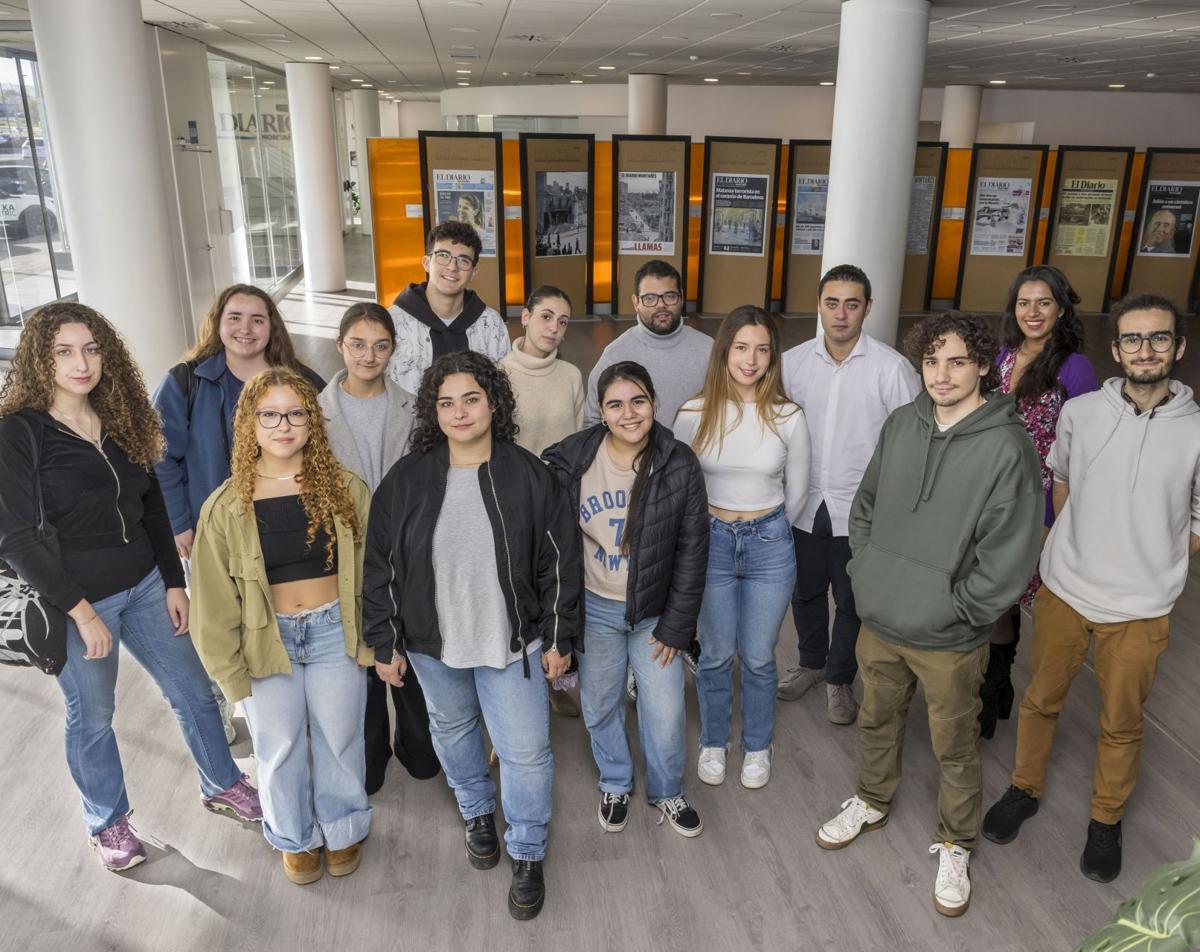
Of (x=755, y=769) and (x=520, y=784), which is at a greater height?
(x=520, y=784)

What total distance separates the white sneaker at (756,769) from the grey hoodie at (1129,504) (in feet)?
4.01

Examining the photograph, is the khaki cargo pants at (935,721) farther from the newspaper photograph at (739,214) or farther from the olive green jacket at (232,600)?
the newspaper photograph at (739,214)

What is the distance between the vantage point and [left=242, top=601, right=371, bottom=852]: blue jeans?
2.75 meters

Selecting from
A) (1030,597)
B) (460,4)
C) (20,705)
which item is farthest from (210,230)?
(1030,597)

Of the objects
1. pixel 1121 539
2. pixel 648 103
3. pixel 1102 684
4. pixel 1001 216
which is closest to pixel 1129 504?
pixel 1121 539

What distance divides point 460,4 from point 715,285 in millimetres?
6078

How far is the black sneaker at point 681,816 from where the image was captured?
10.5 feet

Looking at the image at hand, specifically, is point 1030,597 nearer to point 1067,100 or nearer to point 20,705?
point 20,705

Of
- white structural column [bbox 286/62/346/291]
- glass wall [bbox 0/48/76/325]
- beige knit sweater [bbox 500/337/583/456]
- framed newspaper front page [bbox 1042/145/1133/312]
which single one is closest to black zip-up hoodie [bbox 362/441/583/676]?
beige knit sweater [bbox 500/337/583/456]

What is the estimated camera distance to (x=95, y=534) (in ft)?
8.87

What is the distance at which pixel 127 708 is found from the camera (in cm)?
393

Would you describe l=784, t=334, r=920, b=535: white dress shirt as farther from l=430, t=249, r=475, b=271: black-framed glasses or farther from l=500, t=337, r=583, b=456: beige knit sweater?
l=430, t=249, r=475, b=271: black-framed glasses

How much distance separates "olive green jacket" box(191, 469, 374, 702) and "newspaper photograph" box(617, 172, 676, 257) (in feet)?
35.7

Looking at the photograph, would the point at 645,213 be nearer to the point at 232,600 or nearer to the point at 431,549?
the point at 431,549
